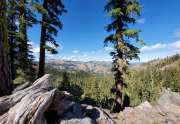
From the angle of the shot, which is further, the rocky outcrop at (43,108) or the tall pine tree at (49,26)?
the tall pine tree at (49,26)

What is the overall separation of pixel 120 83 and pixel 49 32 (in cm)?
848

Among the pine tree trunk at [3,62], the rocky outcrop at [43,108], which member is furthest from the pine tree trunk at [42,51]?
the pine tree trunk at [3,62]

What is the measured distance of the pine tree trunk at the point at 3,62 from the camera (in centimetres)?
739

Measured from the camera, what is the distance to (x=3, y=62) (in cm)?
750

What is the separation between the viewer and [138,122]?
11.9m

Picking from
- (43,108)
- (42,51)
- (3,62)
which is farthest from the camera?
(42,51)

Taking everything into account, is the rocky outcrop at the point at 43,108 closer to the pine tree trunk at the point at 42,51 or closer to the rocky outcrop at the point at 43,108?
the rocky outcrop at the point at 43,108

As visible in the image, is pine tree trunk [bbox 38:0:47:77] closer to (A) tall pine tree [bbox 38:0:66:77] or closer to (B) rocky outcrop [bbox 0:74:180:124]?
(A) tall pine tree [bbox 38:0:66:77]

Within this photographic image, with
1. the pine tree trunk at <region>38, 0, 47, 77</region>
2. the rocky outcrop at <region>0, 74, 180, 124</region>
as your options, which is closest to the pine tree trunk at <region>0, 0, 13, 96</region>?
the rocky outcrop at <region>0, 74, 180, 124</region>

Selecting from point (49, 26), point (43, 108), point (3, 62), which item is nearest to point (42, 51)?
point (49, 26)

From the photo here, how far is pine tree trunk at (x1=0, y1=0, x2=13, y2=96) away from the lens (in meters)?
7.39

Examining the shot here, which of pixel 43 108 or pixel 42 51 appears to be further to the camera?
pixel 42 51

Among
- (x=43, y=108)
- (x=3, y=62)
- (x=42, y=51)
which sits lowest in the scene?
(x=43, y=108)

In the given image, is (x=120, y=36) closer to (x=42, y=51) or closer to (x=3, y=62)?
(x=42, y=51)
